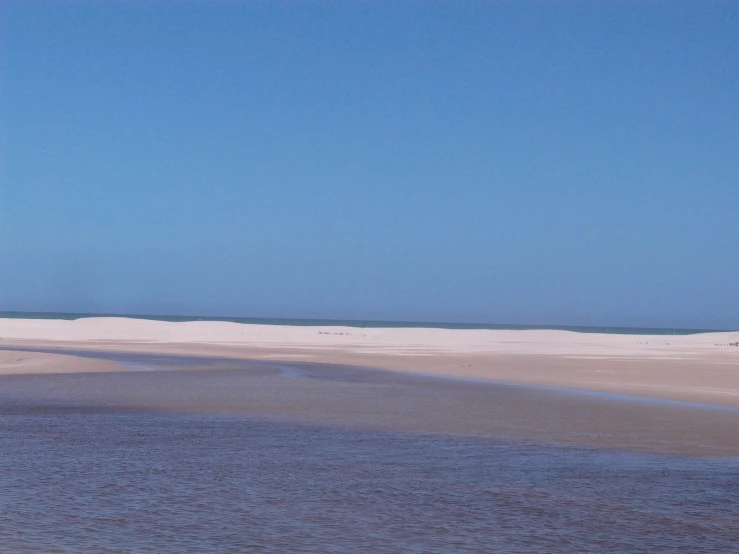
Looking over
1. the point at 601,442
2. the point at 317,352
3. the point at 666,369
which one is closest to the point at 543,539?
the point at 601,442

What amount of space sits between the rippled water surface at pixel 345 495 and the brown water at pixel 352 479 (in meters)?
0.03

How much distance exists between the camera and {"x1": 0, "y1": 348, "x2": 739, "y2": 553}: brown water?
24.6 feet

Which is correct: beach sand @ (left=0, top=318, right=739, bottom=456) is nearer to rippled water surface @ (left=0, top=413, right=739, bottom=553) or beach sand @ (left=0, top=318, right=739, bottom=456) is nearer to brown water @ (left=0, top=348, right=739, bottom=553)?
brown water @ (left=0, top=348, right=739, bottom=553)

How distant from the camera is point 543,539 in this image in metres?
7.56

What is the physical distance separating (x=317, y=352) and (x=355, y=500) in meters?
32.9

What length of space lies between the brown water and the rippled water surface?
0.10ft

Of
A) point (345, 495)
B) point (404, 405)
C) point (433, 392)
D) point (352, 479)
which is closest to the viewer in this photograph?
point (345, 495)

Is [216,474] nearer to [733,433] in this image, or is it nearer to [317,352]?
[733,433]

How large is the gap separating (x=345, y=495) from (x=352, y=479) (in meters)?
0.85

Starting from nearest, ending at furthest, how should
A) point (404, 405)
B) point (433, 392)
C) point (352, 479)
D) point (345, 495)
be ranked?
point (345, 495) → point (352, 479) → point (404, 405) → point (433, 392)

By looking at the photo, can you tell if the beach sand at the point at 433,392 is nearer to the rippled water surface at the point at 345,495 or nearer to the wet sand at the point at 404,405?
the wet sand at the point at 404,405

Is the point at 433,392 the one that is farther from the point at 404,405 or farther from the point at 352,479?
the point at 352,479

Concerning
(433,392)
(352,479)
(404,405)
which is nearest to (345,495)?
(352,479)

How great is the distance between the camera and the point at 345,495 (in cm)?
914
